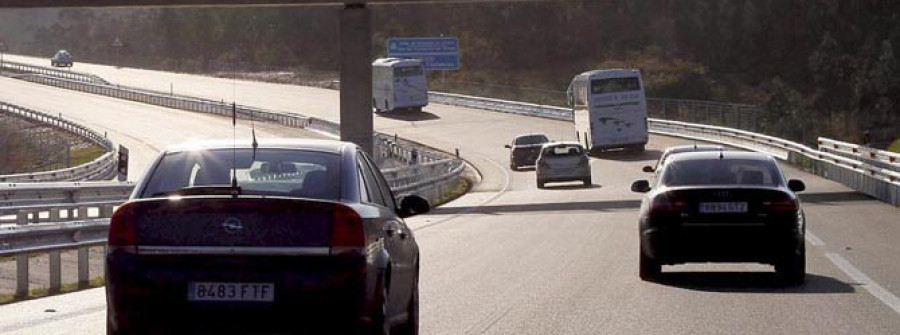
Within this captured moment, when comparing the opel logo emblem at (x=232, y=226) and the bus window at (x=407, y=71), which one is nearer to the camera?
the opel logo emblem at (x=232, y=226)

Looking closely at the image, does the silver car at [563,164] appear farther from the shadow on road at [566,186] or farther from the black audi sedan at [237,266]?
the black audi sedan at [237,266]

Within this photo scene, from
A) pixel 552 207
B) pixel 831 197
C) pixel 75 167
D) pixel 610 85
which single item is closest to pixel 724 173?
pixel 552 207

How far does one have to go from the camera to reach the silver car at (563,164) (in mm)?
49719

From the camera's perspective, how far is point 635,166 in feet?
194

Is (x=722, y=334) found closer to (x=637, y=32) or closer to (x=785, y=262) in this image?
(x=785, y=262)

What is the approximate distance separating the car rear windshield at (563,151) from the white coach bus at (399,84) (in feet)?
123

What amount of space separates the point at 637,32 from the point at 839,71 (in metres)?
30.1

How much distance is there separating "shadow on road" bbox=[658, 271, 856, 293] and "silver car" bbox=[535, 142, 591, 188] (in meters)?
31.7

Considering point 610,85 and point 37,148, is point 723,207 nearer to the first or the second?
point 610,85

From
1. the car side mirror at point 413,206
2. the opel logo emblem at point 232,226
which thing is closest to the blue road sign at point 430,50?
the car side mirror at point 413,206

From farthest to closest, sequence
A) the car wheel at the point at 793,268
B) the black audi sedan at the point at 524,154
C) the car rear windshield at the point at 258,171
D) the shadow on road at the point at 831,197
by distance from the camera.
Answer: the black audi sedan at the point at 524,154
the shadow on road at the point at 831,197
the car wheel at the point at 793,268
the car rear windshield at the point at 258,171

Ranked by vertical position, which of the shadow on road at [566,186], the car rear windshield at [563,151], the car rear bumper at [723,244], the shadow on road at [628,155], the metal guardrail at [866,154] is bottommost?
the shadow on road at [566,186]

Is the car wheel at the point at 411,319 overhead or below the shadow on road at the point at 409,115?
overhead

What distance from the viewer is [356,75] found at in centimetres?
4447
